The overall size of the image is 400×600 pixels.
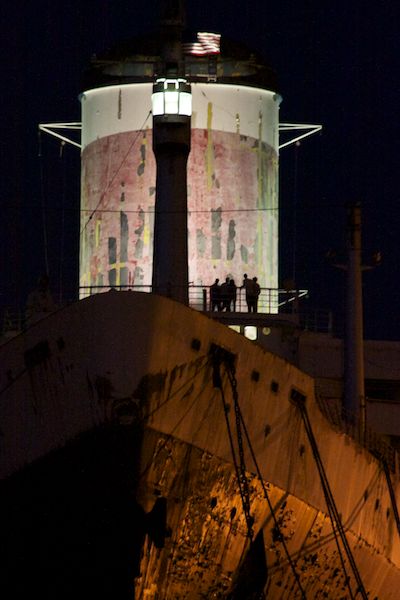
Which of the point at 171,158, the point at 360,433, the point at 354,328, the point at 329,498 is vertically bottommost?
the point at 329,498

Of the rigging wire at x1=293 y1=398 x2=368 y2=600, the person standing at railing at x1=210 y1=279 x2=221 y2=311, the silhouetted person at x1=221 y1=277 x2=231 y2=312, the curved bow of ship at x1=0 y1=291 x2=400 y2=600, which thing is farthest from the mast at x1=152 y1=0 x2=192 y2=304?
the curved bow of ship at x1=0 y1=291 x2=400 y2=600

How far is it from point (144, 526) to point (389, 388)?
12.0 meters

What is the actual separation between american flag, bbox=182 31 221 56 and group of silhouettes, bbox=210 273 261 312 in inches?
162

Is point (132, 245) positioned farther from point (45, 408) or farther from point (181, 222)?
point (45, 408)

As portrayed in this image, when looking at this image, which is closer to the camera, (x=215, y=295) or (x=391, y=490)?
(x=391, y=490)

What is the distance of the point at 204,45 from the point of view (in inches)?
1566

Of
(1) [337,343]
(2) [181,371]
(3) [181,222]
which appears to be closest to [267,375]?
(2) [181,371]

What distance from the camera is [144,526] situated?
30406 millimetres

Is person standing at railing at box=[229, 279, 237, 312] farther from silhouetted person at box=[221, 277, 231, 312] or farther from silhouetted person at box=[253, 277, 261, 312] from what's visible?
silhouetted person at box=[253, 277, 261, 312]

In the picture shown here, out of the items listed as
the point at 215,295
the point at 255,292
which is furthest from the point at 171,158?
the point at 255,292

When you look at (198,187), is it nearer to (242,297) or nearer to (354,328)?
(242,297)

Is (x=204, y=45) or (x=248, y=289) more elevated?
(x=204, y=45)

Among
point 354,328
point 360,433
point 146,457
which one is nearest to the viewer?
point 146,457

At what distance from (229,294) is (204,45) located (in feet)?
15.5
